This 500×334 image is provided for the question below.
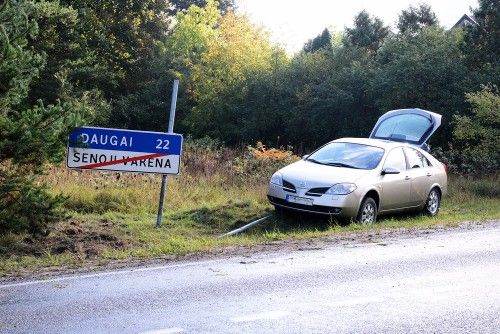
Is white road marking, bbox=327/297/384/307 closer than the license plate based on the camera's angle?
Yes

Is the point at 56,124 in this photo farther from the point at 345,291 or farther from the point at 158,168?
the point at 345,291

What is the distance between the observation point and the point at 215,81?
43062 mm

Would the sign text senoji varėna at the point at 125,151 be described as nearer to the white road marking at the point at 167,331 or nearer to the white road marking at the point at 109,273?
the white road marking at the point at 109,273

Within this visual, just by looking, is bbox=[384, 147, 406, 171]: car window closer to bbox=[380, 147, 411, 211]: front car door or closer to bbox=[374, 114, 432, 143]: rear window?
bbox=[380, 147, 411, 211]: front car door

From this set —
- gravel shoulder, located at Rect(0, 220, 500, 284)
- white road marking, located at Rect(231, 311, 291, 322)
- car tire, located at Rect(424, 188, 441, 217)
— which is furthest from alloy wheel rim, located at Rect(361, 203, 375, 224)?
white road marking, located at Rect(231, 311, 291, 322)

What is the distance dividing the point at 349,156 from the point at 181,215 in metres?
3.53

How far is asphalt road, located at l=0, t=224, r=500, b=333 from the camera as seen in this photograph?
6.79 metres

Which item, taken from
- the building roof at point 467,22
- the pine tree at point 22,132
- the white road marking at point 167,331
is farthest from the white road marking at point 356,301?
the building roof at point 467,22

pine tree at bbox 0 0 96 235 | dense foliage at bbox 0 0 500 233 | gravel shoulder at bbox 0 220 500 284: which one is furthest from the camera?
dense foliage at bbox 0 0 500 233

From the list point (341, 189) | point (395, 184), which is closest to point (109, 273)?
point (341, 189)

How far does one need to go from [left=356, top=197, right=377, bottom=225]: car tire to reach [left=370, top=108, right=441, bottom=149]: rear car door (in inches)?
198

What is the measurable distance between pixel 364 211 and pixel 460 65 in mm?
20321

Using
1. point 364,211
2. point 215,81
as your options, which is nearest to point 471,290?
point 364,211

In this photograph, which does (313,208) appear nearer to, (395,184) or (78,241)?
(395,184)
